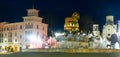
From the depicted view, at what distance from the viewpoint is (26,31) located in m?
76.2

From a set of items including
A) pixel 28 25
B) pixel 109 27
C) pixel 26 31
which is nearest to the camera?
pixel 28 25

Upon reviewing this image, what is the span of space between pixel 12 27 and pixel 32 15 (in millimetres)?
5079

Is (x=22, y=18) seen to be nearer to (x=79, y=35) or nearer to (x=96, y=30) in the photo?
(x=96, y=30)

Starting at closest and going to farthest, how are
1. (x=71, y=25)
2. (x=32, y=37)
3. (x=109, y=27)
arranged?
(x=71, y=25) < (x=32, y=37) < (x=109, y=27)

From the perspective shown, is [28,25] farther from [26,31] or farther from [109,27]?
[109,27]

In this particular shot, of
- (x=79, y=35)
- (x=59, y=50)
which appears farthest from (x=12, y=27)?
(x=59, y=50)

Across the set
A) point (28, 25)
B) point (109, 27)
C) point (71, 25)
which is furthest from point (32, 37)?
point (71, 25)

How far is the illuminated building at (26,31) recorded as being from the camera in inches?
2968

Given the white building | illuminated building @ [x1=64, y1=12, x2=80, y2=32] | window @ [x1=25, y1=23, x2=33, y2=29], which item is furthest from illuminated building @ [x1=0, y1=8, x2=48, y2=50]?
illuminated building @ [x1=64, y1=12, x2=80, y2=32]

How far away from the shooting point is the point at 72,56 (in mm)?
27328

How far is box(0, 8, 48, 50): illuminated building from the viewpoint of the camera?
7538 cm

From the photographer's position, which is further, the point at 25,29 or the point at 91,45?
the point at 25,29

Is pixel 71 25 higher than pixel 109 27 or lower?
lower

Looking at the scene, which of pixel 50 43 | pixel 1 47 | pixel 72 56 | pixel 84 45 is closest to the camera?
pixel 72 56
